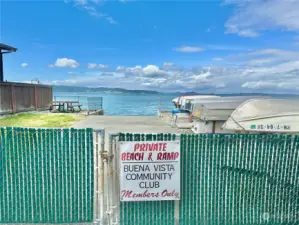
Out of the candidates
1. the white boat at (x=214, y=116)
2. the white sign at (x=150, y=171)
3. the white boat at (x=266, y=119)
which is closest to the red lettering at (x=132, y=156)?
the white sign at (x=150, y=171)

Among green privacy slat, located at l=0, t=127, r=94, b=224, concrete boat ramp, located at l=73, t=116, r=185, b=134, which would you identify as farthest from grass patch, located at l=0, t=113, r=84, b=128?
green privacy slat, located at l=0, t=127, r=94, b=224

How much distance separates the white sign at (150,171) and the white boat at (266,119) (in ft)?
9.39

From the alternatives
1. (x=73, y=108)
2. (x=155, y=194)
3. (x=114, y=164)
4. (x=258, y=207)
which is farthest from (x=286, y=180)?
(x=73, y=108)

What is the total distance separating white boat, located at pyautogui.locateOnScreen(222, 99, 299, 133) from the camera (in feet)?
17.3

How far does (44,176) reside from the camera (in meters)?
3.51

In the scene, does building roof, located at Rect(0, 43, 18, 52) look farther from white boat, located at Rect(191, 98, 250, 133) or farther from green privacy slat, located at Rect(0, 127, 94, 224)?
green privacy slat, located at Rect(0, 127, 94, 224)

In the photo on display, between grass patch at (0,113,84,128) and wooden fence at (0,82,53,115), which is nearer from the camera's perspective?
grass patch at (0,113,84,128)

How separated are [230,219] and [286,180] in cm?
120

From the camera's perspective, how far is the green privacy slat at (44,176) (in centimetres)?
346

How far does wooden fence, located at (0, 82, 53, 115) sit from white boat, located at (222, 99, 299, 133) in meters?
16.5

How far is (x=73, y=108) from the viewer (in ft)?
80.6

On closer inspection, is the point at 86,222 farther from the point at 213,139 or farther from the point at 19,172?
the point at 213,139

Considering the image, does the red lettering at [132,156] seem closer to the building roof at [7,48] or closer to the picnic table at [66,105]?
the building roof at [7,48]

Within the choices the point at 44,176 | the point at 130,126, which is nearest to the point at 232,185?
the point at 44,176
